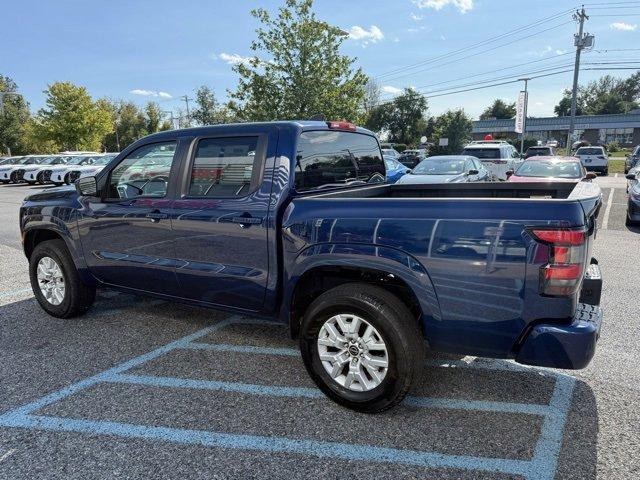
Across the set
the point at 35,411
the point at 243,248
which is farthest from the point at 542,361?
the point at 35,411

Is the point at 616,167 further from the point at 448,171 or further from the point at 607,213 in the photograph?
the point at 448,171

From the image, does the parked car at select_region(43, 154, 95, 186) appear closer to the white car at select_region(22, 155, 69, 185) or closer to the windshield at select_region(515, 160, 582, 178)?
the white car at select_region(22, 155, 69, 185)

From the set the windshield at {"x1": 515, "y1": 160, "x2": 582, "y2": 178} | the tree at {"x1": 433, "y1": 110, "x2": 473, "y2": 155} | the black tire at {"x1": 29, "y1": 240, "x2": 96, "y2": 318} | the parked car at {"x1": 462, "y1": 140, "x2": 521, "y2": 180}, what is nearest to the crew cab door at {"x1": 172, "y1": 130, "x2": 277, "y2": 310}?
the black tire at {"x1": 29, "y1": 240, "x2": 96, "y2": 318}

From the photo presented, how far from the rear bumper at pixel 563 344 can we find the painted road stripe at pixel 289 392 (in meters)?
0.66

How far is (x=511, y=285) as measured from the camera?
2520 millimetres

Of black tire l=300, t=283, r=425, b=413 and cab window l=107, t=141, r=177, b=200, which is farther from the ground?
cab window l=107, t=141, r=177, b=200

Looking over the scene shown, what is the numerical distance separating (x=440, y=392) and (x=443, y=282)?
3.45ft

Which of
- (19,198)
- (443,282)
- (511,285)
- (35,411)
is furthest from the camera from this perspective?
(19,198)

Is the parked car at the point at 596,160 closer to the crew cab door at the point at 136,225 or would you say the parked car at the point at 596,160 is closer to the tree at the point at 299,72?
the tree at the point at 299,72

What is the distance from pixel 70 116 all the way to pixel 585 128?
66.9 m

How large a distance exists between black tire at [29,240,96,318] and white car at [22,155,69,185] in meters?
23.0

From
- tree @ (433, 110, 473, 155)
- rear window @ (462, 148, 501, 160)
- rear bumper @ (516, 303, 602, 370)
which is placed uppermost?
tree @ (433, 110, 473, 155)

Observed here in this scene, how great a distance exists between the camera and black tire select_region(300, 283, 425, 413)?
111 inches

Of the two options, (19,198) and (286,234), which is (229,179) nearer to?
(286,234)
